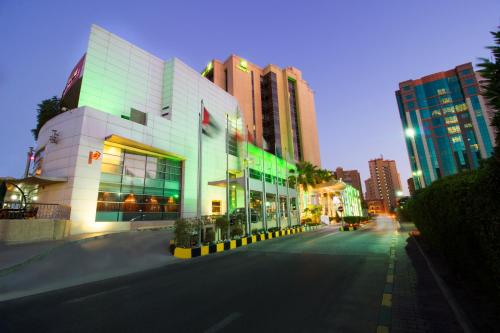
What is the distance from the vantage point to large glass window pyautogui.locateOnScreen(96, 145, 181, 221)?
21.2m

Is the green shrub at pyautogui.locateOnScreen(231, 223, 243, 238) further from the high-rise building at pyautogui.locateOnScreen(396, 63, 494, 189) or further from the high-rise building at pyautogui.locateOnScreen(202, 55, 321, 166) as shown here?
the high-rise building at pyautogui.locateOnScreen(396, 63, 494, 189)

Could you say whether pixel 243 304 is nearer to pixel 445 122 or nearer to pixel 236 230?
pixel 236 230

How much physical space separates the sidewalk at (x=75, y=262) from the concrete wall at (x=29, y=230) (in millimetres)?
2427

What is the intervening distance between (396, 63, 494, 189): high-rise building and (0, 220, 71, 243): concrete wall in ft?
273

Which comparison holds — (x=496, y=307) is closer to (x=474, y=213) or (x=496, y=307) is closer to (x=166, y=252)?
(x=474, y=213)

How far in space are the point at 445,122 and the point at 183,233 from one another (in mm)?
95116

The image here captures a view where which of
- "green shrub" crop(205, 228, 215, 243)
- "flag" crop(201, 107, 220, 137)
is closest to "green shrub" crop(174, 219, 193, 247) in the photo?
"green shrub" crop(205, 228, 215, 243)

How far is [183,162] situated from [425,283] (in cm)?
A: 2540

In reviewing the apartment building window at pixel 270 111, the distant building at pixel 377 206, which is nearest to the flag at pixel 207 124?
the apartment building window at pixel 270 111

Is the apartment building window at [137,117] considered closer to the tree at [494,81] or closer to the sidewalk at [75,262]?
the sidewalk at [75,262]

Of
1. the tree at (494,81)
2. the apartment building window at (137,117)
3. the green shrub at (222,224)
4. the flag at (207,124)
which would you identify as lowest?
the green shrub at (222,224)

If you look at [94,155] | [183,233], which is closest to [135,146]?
[94,155]

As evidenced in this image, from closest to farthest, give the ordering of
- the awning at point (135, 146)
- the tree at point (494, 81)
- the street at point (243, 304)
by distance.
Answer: the tree at point (494, 81) < the street at point (243, 304) < the awning at point (135, 146)

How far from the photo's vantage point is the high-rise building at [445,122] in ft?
230
